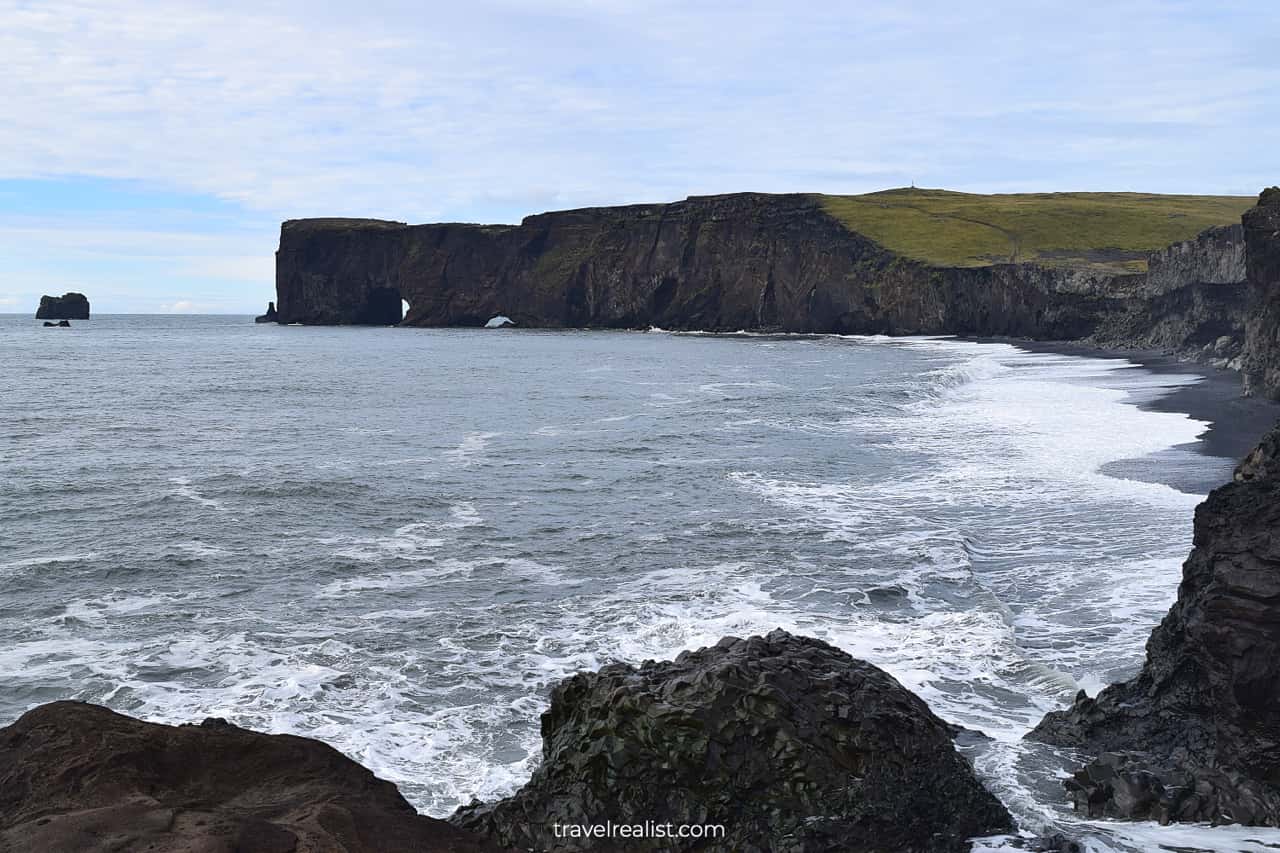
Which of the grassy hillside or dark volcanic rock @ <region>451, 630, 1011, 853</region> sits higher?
the grassy hillside

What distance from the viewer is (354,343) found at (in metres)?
125

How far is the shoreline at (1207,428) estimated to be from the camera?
26.8 metres

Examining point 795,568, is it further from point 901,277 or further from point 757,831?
point 901,277

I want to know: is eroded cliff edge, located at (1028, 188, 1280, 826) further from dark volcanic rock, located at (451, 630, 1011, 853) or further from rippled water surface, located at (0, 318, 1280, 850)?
dark volcanic rock, located at (451, 630, 1011, 853)

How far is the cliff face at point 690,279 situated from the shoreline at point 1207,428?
82.9 feet

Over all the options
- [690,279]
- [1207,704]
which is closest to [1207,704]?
[1207,704]

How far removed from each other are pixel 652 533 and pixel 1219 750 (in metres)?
13.8

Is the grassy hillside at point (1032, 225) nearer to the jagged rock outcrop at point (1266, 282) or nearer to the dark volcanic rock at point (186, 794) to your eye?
the jagged rock outcrop at point (1266, 282)

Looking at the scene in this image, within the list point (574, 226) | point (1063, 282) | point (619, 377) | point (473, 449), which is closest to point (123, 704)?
point (473, 449)

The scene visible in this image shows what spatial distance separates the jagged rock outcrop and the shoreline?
3.14ft

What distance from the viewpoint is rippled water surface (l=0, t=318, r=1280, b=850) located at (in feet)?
43.4

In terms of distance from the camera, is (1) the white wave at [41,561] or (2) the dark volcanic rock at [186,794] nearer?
(2) the dark volcanic rock at [186,794]

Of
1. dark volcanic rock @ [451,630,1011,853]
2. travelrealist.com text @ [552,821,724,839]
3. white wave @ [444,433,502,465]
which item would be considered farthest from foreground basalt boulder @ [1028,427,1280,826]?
white wave @ [444,433,502,465]

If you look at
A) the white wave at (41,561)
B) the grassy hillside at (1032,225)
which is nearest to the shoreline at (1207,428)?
the white wave at (41,561)
